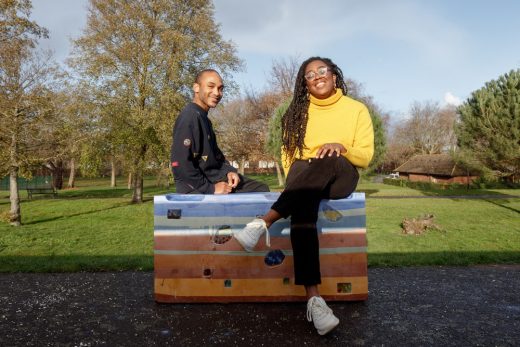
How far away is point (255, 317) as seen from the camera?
2.56 m

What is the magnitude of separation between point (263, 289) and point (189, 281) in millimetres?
563

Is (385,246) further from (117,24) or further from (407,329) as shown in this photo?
(117,24)

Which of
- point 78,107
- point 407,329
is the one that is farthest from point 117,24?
point 407,329

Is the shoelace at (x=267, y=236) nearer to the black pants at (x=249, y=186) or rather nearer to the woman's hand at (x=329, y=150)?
the woman's hand at (x=329, y=150)

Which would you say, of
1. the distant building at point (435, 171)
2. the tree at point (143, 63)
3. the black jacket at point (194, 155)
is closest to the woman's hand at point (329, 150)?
the black jacket at point (194, 155)

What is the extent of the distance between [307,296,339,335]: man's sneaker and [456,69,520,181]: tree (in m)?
16.0

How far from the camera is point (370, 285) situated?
3.40 metres

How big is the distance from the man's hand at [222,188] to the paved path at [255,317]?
90cm

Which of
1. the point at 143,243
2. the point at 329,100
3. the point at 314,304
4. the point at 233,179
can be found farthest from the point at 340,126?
the point at 143,243

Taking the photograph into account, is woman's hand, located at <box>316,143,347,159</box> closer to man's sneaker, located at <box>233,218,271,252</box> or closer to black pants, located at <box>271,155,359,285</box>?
black pants, located at <box>271,155,359,285</box>

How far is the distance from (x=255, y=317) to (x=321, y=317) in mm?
518

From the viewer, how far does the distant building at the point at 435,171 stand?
38156 millimetres

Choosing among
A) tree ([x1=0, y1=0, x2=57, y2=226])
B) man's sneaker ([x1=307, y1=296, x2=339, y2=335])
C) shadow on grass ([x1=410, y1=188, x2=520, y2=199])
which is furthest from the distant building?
man's sneaker ([x1=307, y1=296, x2=339, y2=335])

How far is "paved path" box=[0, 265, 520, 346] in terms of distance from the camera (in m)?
2.19
